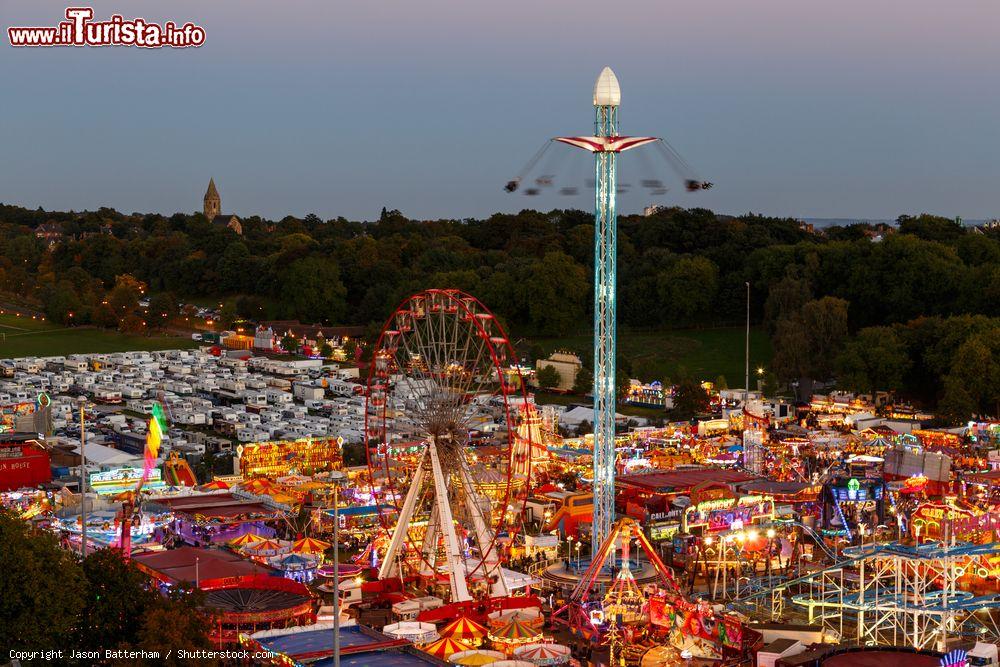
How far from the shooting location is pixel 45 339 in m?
85.5

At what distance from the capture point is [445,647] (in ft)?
75.7

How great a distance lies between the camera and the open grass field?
80.8 m

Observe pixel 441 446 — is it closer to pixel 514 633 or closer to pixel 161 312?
pixel 514 633

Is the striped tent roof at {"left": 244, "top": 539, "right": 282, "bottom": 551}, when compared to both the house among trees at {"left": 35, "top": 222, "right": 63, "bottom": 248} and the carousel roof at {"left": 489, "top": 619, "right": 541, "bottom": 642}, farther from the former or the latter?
the house among trees at {"left": 35, "top": 222, "right": 63, "bottom": 248}

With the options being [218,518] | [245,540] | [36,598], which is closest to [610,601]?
[245,540]

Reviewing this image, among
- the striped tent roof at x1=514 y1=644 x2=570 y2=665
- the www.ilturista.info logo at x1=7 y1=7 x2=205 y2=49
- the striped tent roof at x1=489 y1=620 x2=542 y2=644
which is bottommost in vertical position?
the striped tent roof at x1=514 y1=644 x2=570 y2=665

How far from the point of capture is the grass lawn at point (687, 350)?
63.7m

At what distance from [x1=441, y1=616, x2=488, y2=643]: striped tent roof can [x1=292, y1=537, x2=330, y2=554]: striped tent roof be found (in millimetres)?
7138

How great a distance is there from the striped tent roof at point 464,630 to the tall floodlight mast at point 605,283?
18.5 feet

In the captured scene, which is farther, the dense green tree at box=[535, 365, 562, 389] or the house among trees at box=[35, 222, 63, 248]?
the house among trees at box=[35, 222, 63, 248]

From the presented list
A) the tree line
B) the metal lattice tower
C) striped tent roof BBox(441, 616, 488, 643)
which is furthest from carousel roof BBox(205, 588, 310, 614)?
the tree line

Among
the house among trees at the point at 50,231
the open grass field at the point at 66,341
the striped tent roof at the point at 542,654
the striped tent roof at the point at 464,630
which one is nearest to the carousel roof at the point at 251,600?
the striped tent roof at the point at 464,630

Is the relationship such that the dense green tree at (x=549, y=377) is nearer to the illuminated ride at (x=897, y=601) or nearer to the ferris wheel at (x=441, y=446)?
the ferris wheel at (x=441, y=446)

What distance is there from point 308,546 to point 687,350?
40434 mm
